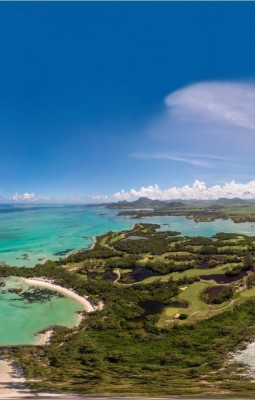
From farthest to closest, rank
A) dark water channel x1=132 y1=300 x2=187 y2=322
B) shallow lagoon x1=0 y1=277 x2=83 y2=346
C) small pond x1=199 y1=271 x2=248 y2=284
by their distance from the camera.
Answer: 1. small pond x1=199 y1=271 x2=248 y2=284
2. dark water channel x1=132 y1=300 x2=187 y2=322
3. shallow lagoon x1=0 y1=277 x2=83 y2=346

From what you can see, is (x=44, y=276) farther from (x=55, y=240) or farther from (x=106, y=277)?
(x=55, y=240)

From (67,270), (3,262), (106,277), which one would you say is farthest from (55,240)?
(106,277)

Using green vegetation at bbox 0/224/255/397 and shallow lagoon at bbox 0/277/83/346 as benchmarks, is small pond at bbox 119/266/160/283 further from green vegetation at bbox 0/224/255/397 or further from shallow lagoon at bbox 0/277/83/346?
shallow lagoon at bbox 0/277/83/346

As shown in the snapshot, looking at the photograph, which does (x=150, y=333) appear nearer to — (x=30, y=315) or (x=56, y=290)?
(x=30, y=315)

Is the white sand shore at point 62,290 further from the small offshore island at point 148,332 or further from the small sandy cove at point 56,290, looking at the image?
the small offshore island at point 148,332

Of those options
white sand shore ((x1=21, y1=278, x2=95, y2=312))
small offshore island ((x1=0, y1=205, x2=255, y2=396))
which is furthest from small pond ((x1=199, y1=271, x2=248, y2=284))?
white sand shore ((x1=21, y1=278, x2=95, y2=312))

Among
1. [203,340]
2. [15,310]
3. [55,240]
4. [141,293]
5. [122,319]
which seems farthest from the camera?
[55,240]
